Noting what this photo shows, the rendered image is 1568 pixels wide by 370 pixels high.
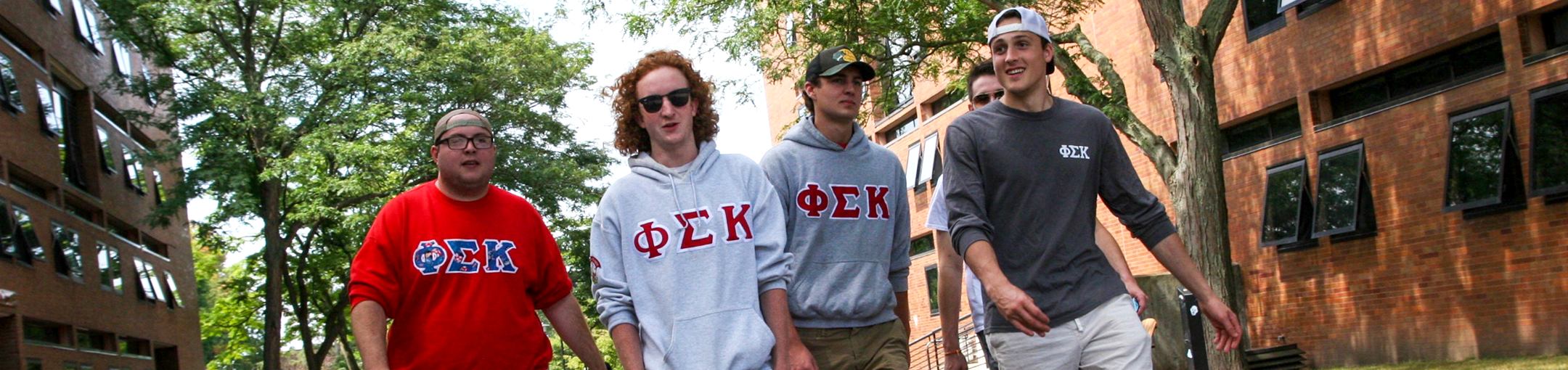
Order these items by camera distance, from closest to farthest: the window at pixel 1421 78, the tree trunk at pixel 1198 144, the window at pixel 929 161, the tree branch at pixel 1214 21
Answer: the tree trunk at pixel 1198 144, the tree branch at pixel 1214 21, the window at pixel 1421 78, the window at pixel 929 161

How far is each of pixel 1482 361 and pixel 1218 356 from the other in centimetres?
417

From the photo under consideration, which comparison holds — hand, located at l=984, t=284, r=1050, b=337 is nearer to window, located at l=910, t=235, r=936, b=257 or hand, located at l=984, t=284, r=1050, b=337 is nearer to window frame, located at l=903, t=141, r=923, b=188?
window frame, located at l=903, t=141, r=923, b=188

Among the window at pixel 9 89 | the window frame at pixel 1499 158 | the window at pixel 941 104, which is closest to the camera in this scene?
the window frame at pixel 1499 158

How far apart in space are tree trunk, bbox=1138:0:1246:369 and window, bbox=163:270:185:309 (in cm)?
3147

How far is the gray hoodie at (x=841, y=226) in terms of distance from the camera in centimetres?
496

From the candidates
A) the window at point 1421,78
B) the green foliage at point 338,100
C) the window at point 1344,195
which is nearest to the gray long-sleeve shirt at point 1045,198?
the window at point 1421,78

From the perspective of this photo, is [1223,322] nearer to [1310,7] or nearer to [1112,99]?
[1112,99]

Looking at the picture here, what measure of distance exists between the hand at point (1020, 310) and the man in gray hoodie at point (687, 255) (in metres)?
0.63

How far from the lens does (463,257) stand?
535cm

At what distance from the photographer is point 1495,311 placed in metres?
16.1

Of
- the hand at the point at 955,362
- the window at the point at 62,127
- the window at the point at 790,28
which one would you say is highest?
the window at the point at 62,127

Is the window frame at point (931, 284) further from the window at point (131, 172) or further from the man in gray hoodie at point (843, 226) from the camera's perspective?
the man in gray hoodie at point (843, 226)

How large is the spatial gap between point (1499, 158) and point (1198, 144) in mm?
4226

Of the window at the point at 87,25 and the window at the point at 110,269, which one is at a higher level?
the window at the point at 87,25
